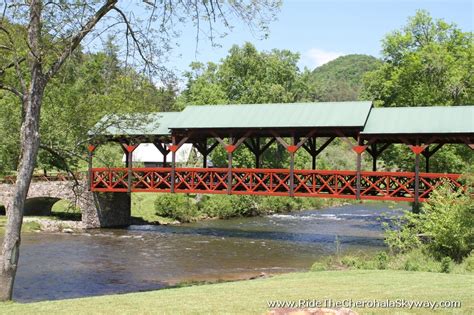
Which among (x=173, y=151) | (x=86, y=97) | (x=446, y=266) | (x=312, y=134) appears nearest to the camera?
(x=446, y=266)

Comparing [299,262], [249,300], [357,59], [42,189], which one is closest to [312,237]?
[299,262]

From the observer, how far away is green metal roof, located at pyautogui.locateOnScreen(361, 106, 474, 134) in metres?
20.7

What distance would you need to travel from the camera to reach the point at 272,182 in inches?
947

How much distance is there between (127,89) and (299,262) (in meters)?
9.14

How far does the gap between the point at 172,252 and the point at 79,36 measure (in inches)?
470

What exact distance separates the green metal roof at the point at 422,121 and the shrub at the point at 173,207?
→ 13379mm

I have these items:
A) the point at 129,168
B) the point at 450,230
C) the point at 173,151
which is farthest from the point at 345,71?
the point at 450,230

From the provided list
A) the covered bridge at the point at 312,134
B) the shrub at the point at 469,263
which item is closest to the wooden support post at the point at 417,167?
the covered bridge at the point at 312,134

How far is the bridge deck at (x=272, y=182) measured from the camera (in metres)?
22.0

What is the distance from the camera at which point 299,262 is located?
19656mm

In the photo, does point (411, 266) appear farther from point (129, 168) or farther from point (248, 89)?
point (248, 89)

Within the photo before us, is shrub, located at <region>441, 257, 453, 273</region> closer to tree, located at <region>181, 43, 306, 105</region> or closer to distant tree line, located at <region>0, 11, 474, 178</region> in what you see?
distant tree line, located at <region>0, 11, 474, 178</region>

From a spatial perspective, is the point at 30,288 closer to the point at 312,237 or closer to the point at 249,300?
the point at 249,300

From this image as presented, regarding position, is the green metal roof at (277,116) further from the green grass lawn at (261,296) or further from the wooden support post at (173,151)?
the green grass lawn at (261,296)
